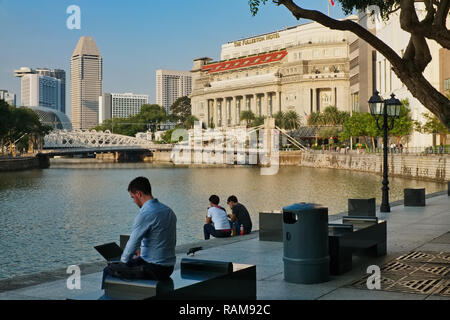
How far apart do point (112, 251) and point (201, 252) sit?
3.69 meters

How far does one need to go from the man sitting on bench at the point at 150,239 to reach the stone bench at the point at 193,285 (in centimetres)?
20

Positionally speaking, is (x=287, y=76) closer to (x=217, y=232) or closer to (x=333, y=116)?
(x=333, y=116)

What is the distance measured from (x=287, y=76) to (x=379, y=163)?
315 ft

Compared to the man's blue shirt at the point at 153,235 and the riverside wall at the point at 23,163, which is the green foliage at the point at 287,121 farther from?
the man's blue shirt at the point at 153,235

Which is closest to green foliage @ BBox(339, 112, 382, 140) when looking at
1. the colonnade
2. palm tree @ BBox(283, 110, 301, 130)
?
palm tree @ BBox(283, 110, 301, 130)

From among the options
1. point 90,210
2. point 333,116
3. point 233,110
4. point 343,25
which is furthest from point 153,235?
point 233,110

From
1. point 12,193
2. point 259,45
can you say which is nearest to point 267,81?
point 259,45

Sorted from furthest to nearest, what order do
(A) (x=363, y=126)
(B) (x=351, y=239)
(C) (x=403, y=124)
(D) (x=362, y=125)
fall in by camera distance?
(D) (x=362, y=125), (A) (x=363, y=126), (C) (x=403, y=124), (B) (x=351, y=239)

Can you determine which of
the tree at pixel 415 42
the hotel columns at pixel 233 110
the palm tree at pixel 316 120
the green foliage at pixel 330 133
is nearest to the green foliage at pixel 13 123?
the palm tree at pixel 316 120

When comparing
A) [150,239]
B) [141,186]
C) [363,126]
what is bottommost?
[150,239]

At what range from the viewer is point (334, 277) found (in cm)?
1116

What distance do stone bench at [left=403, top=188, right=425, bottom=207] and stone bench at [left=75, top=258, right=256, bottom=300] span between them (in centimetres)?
1779

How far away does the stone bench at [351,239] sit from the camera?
1130cm

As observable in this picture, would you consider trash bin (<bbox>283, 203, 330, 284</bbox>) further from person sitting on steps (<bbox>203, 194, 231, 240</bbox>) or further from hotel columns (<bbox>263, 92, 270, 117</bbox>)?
hotel columns (<bbox>263, 92, 270, 117</bbox>)
